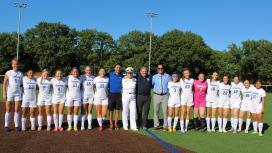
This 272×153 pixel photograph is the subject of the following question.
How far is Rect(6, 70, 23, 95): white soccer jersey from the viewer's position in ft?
35.1

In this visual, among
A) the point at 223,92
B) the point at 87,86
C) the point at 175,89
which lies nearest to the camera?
the point at 87,86

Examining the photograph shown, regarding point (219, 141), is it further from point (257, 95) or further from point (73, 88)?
point (73, 88)

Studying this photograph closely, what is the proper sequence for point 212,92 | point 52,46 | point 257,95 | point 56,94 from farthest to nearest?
1. point 52,46
2. point 257,95
3. point 212,92
4. point 56,94

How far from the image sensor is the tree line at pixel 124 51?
221 feet

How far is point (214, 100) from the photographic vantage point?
39.0 ft

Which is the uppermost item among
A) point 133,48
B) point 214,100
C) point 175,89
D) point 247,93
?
point 133,48

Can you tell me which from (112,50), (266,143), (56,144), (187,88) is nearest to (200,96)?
(187,88)

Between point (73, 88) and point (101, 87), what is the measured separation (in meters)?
0.88

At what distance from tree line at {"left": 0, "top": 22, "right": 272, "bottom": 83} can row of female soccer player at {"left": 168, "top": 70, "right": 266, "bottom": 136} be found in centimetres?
4999

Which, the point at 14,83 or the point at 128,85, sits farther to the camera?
the point at 128,85

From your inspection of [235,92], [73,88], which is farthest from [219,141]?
[73,88]

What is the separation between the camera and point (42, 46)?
6825 centimetres

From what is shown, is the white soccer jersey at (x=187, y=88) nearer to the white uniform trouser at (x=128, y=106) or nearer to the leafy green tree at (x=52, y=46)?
the white uniform trouser at (x=128, y=106)

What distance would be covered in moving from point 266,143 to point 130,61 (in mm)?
62802
